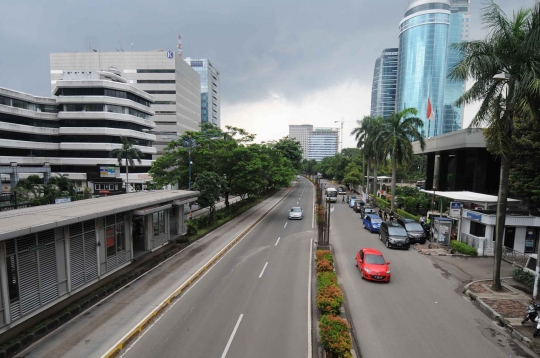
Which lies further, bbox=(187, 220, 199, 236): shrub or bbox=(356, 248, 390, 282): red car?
bbox=(187, 220, 199, 236): shrub

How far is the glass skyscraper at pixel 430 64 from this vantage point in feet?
423

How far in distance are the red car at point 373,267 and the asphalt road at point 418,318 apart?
38 centimetres

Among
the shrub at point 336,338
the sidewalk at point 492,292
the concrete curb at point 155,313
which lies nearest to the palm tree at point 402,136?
the sidewalk at point 492,292

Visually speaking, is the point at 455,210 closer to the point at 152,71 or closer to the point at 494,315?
the point at 494,315

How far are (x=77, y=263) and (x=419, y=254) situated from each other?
2082 cm

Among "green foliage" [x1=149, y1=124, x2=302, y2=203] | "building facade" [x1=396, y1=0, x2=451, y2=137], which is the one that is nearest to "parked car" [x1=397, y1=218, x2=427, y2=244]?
"green foliage" [x1=149, y1=124, x2=302, y2=203]

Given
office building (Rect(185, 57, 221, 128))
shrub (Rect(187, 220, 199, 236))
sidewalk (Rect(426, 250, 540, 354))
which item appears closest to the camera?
sidewalk (Rect(426, 250, 540, 354))

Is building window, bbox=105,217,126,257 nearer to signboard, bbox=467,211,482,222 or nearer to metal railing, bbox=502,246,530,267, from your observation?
signboard, bbox=467,211,482,222

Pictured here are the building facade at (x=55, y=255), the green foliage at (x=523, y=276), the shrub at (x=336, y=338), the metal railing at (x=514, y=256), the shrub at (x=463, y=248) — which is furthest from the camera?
the shrub at (x=463, y=248)

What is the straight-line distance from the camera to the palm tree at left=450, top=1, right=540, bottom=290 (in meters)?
11.9

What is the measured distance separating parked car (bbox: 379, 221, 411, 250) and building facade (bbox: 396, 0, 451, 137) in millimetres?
122575

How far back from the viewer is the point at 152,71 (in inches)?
2990

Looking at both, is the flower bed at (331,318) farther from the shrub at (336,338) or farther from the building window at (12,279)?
the building window at (12,279)

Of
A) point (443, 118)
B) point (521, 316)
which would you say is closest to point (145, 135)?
point (521, 316)
